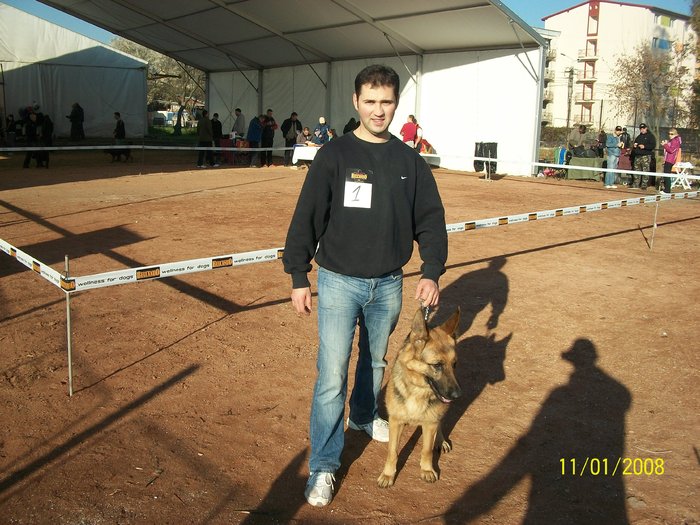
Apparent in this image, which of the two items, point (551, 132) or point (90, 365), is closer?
point (90, 365)

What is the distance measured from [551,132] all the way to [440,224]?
177ft

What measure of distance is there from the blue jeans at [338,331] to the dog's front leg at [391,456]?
0.30m

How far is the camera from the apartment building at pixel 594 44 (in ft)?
216

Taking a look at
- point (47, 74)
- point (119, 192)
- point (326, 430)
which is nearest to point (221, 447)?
point (326, 430)

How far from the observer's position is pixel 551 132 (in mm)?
53031

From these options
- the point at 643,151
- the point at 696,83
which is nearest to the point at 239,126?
the point at 643,151

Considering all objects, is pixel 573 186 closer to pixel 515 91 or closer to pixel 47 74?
pixel 515 91

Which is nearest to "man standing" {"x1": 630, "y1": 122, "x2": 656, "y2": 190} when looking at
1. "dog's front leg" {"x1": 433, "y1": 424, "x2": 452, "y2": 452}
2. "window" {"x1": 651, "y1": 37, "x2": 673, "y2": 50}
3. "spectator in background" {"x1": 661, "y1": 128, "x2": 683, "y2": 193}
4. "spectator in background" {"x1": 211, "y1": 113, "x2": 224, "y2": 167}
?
"spectator in background" {"x1": 661, "y1": 128, "x2": 683, "y2": 193}

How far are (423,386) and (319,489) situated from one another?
74 cm

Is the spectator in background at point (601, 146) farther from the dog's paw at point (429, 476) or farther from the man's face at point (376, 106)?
the man's face at point (376, 106)

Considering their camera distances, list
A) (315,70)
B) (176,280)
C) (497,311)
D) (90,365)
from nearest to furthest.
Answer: (90,365) < (497,311) < (176,280) < (315,70)

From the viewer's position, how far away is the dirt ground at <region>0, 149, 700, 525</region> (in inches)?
122

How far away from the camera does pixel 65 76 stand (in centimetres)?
3253

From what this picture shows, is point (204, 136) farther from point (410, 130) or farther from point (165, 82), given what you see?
point (165, 82)
